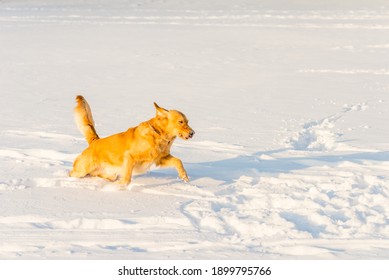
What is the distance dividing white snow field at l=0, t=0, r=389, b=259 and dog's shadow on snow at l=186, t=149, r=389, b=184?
0.09ft

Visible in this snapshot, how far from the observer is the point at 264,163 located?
20.5 ft

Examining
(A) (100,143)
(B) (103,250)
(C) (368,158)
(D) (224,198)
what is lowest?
(B) (103,250)

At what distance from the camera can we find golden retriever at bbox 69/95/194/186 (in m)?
5.21

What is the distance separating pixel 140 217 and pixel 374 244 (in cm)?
161

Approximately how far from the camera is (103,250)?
405 cm

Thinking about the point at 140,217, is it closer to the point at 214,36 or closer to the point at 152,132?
the point at 152,132

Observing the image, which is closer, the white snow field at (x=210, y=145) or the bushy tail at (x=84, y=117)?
the white snow field at (x=210, y=145)

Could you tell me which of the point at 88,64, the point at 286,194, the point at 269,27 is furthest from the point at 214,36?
the point at 286,194

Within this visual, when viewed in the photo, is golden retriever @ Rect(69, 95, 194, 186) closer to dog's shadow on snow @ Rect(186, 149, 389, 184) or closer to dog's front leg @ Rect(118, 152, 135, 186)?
dog's front leg @ Rect(118, 152, 135, 186)

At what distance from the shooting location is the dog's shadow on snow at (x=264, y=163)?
5836 mm

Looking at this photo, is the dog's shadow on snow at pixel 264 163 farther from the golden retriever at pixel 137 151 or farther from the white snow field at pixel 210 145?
the golden retriever at pixel 137 151

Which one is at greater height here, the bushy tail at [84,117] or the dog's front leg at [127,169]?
the bushy tail at [84,117]

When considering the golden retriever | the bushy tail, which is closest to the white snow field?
the golden retriever

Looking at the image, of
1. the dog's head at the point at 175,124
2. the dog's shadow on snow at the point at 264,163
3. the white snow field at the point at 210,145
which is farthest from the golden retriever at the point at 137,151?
the dog's shadow on snow at the point at 264,163
